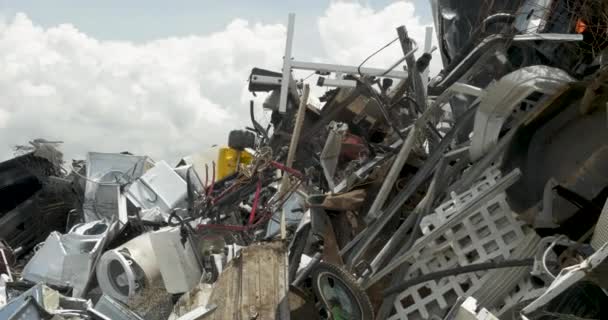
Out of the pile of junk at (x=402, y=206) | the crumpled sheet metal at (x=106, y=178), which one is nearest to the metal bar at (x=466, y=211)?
the pile of junk at (x=402, y=206)

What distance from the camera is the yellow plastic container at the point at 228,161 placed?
30.5ft

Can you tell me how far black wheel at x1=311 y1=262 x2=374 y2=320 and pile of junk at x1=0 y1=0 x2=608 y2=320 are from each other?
1 centimetres

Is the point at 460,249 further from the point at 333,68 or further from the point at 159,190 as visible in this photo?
the point at 159,190

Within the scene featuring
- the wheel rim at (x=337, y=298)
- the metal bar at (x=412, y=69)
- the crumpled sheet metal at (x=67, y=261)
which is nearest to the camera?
the wheel rim at (x=337, y=298)

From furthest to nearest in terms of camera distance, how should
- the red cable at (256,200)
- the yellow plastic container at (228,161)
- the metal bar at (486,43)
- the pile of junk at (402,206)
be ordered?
1. the yellow plastic container at (228,161)
2. the red cable at (256,200)
3. the metal bar at (486,43)
4. the pile of junk at (402,206)

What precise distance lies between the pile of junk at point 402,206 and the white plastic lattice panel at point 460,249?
0.03 feet

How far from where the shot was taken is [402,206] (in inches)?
203

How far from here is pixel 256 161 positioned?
23.6ft

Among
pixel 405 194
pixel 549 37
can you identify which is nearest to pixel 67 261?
pixel 405 194

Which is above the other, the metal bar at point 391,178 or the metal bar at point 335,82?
the metal bar at point 335,82

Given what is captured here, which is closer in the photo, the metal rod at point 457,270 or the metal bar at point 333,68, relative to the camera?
the metal rod at point 457,270

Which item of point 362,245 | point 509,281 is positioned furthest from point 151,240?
point 509,281

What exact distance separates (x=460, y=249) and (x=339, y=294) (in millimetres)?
898

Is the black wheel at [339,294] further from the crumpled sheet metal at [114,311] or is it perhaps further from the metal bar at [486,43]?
the metal bar at [486,43]
